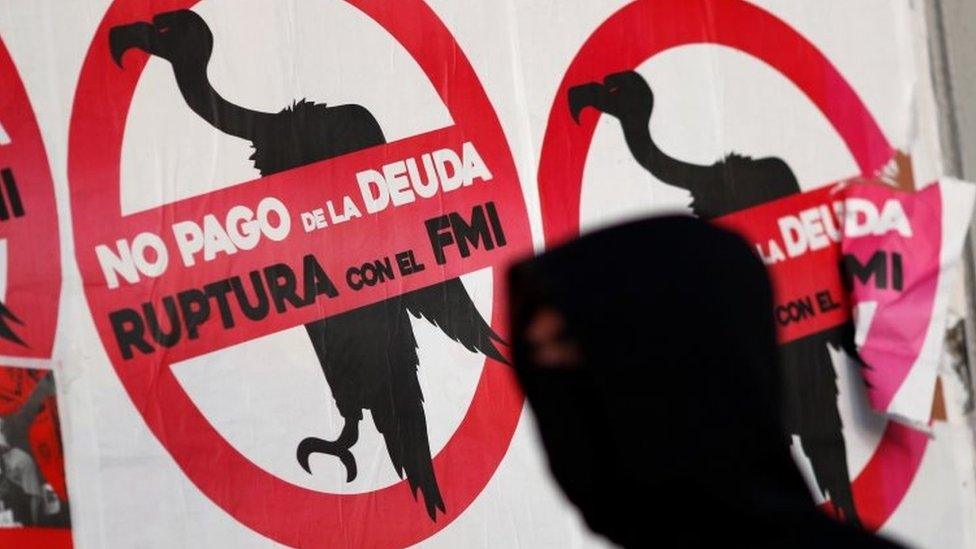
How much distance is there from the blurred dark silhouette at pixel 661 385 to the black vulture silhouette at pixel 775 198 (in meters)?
2.06

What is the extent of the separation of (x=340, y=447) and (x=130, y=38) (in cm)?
87

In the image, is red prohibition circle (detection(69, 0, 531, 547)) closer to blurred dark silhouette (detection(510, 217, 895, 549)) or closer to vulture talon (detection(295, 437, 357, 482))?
vulture talon (detection(295, 437, 357, 482))

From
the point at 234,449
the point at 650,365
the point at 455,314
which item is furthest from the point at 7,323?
the point at 650,365

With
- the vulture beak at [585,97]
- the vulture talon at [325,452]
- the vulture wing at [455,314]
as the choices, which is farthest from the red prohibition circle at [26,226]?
the vulture beak at [585,97]

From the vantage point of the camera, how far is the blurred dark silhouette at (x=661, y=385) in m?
1.39

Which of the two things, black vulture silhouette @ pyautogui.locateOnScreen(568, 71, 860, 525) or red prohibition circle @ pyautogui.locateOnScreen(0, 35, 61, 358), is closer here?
red prohibition circle @ pyautogui.locateOnScreen(0, 35, 61, 358)

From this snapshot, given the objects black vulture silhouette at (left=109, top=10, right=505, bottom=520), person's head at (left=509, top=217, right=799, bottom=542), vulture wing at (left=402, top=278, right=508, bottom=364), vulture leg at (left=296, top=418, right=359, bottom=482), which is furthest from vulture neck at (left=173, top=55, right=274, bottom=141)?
person's head at (left=509, top=217, right=799, bottom=542)

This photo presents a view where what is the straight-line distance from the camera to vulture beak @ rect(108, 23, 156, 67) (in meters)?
2.79

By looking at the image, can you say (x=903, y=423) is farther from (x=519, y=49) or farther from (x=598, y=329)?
(x=598, y=329)

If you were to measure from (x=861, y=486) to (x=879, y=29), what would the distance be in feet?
3.98

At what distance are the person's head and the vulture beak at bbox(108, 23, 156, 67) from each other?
1.52 metres

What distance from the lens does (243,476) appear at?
2.85m

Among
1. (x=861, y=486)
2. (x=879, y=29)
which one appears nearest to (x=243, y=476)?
(x=861, y=486)

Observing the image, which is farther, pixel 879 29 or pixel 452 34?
pixel 879 29
